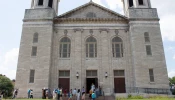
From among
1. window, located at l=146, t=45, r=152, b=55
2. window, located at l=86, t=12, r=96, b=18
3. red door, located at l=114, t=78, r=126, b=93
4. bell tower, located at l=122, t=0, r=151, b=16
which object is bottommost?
red door, located at l=114, t=78, r=126, b=93

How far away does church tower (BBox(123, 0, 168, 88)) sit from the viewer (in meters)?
23.5

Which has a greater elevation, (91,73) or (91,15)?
(91,15)

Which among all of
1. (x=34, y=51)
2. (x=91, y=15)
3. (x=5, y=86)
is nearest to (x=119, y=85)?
(x=91, y=15)

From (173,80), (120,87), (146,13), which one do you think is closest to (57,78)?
(120,87)

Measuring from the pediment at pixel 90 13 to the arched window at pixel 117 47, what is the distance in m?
3.59

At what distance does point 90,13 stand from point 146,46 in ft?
31.3

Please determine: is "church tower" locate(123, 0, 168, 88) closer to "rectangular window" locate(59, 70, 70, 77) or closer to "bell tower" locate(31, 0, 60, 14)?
"rectangular window" locate(59, 70, 70, 77)

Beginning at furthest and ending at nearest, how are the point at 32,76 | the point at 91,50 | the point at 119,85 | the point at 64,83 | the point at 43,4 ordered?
the point at 43,4 → the point at 91,50 → the point at 64,83 → the point at 119,85 → the point at 32,76

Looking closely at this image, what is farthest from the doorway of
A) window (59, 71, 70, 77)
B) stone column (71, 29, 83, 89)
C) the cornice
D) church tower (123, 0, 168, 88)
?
the cornice

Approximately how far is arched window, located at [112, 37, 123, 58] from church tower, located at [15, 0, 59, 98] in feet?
29.1

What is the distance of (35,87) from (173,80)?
56.4m

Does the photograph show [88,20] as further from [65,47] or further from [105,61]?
[105,61]

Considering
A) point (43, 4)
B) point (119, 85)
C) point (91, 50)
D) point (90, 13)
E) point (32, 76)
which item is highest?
point (43, 4)

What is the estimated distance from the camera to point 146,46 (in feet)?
83.0
